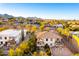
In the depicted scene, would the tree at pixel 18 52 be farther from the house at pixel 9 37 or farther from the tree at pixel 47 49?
the tree at pixel 47 49

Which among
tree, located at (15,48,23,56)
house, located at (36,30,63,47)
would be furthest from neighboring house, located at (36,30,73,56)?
tree, located at (15,48,23,56)

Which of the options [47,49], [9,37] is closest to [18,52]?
[9,37]

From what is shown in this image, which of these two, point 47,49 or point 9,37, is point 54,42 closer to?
point 47,49

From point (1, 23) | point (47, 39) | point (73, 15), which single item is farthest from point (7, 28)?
point (73, 15)

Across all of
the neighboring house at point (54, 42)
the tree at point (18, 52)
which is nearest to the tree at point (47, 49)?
the neighboring house at point (54, 42)

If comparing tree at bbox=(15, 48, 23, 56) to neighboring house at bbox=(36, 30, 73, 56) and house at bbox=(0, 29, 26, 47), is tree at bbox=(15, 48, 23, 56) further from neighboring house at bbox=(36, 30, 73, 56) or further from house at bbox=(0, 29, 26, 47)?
neighboring house at bbox=(36, 30, 73, 56)

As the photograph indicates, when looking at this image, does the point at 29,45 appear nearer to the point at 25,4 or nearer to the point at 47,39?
the point at 47,39

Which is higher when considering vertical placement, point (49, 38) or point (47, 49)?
point (49, 38)

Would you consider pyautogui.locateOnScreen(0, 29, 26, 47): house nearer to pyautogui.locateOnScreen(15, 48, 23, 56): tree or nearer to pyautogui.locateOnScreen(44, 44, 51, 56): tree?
pyautogui.locateOnScreen(15, 48, 23, 56): tree

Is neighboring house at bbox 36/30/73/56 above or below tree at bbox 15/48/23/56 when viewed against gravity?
above
